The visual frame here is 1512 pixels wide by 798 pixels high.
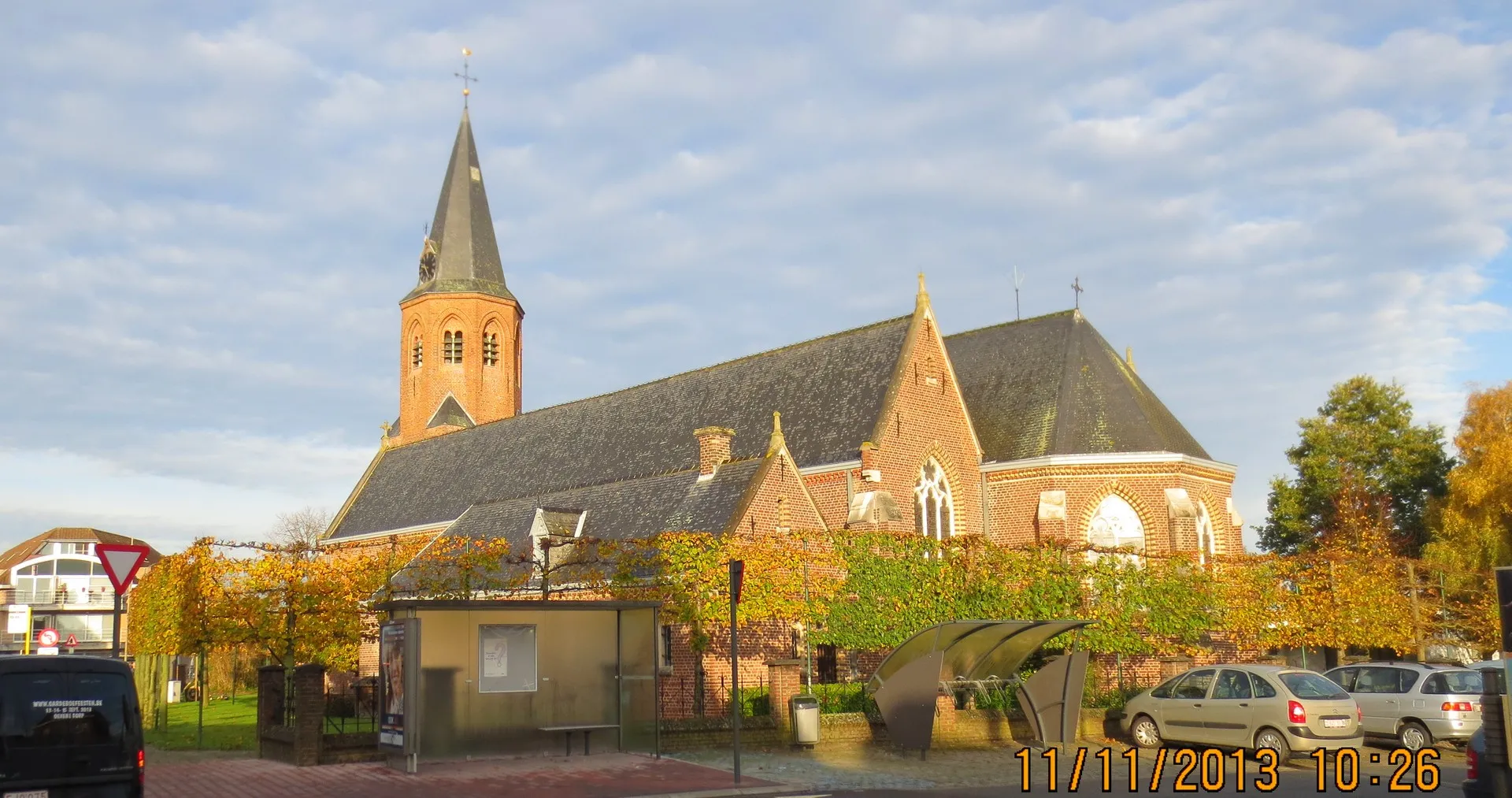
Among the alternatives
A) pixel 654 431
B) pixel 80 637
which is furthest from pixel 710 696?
pixel 80 637

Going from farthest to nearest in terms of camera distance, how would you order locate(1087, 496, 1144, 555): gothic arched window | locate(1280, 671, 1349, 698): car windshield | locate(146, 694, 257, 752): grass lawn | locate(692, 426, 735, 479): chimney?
locate(1087, 496, 1144, 555): gothic arched window
locate(692, 426, 735, 479): chimney
locate(146, 694, 257, 752): grass lawn
locate(1280, 671, 1349, 698): car windshield

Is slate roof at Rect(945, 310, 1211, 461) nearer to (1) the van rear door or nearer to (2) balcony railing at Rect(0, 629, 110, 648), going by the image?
(1) the van rear door

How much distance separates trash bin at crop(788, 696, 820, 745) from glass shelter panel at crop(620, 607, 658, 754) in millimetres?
2515

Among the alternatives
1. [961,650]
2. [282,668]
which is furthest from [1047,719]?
[282,668]

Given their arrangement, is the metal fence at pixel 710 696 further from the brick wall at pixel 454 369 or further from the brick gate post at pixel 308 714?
the brick wall at pixel 454 369

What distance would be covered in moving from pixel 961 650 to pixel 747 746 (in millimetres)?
4121

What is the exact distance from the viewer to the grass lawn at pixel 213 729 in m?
23.1

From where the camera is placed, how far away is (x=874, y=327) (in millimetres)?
37625

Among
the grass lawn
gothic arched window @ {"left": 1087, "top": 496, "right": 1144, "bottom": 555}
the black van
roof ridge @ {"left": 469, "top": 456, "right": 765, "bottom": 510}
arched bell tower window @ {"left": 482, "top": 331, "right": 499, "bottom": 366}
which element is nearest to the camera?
the black van

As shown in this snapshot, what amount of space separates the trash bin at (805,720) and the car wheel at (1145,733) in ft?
18.8

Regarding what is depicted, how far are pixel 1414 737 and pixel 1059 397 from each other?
17.6 meters

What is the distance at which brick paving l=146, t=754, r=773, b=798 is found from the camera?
15.4 m

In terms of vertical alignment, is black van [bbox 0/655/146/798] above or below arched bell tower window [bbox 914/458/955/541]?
Result: below

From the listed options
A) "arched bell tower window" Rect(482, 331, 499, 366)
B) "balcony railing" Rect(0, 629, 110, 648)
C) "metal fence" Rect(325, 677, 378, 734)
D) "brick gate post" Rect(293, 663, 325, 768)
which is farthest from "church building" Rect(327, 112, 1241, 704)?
"balcony railing" Rect(0, 629, 110, 648)
